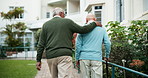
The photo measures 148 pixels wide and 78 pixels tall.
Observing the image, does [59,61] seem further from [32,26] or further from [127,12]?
Answer: [32,26]

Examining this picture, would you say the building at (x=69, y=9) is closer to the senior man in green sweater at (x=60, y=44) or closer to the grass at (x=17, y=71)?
the grass at (x=17, y=71)

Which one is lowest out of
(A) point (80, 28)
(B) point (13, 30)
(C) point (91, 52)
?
(C) point (91, 52)

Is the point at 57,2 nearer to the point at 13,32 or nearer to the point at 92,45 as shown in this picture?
the point at 13,32

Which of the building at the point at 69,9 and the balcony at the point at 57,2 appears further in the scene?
the balcony at the point at 57,2

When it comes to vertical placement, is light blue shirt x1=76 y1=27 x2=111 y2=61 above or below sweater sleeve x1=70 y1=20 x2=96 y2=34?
below

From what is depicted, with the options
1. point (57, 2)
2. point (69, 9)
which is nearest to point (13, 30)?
point (69, 9)

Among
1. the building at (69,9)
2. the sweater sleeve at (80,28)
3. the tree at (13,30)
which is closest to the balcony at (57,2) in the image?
the building at (69,9)

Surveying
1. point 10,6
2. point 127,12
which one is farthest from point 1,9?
point 127,12

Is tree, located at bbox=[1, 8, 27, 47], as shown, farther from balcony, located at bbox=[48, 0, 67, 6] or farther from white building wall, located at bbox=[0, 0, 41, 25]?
balcony, located at bbox=[48, 0, 67, 6]

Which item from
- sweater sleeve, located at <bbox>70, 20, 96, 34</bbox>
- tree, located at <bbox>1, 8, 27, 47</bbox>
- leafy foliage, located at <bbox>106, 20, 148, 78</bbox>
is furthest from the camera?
tree, located at <bbox>1, 8, 27, 47</bbox>

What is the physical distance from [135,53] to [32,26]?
25.2m

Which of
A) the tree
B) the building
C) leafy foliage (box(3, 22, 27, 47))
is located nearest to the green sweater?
the building

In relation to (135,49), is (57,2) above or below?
above

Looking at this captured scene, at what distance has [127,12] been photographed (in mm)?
10469
